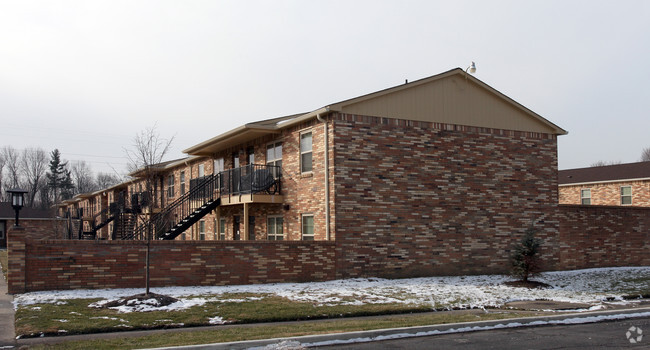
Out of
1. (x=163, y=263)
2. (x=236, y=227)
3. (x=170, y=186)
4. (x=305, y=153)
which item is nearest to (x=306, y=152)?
(x=305, y=153)

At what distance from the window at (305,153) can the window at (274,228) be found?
272cm

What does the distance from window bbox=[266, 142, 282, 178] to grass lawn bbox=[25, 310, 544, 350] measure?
10389 millimetres

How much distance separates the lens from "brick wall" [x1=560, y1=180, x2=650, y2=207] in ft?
102

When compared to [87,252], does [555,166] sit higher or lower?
higher

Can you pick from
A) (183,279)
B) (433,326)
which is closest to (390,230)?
(183,279)

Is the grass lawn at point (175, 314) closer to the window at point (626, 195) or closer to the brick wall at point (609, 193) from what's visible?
the brick wall at point (609, 193)

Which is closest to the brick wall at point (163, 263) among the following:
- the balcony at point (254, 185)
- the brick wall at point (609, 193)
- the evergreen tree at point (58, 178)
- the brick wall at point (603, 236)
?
the balcony at point (254, 185)

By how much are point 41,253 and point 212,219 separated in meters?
14.0

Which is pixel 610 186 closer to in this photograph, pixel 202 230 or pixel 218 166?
pixel 218 166

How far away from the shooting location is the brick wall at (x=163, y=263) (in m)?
13.5

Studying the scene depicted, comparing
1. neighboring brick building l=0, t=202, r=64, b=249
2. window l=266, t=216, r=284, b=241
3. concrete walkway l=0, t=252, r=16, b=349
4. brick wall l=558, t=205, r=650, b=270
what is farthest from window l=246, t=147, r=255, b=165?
neighboring brick building l=0, t=202, r=64, b=249

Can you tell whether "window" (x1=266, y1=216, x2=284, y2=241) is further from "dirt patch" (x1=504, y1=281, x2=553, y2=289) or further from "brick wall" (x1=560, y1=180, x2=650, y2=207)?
"brick wall" (x1=560, y1=180, x2=650, y2=207)

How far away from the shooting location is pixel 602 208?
21.9m

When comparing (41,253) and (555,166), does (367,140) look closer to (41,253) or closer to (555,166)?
(555,166)
